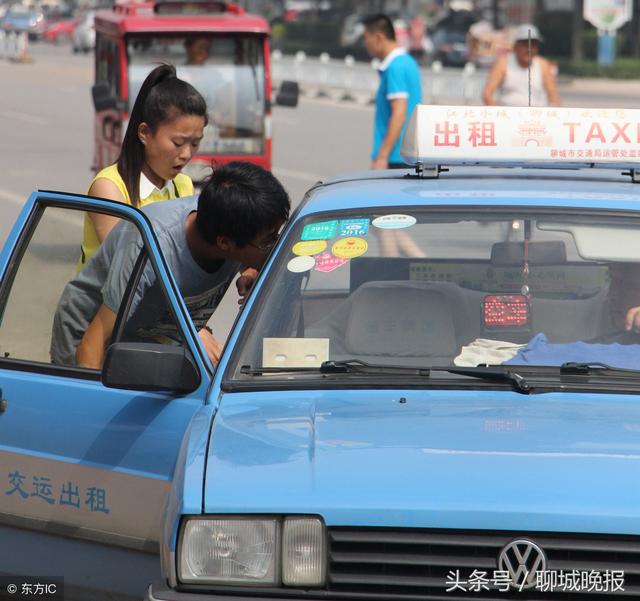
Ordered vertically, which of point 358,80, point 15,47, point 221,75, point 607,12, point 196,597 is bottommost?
point 15,47

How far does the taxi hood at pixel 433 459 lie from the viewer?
3172 mm

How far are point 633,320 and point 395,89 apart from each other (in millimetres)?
6292

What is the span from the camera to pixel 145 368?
395 centimetres

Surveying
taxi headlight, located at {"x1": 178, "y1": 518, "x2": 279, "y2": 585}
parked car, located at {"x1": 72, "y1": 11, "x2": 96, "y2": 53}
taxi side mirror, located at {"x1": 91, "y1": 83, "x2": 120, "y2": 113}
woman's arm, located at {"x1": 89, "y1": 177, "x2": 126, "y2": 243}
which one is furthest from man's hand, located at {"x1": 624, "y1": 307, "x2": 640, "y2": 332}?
parked car, located at {"x1": 72, "y1": 11, "x2": 96, "y2": 53}

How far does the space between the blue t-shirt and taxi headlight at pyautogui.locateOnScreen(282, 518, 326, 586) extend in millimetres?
7131

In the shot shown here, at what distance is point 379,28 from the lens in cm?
1046

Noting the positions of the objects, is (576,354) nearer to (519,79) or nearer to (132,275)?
(132,275)

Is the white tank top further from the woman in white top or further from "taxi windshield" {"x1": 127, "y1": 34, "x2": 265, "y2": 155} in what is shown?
"taxi windshield" {"x1": 127, "y1": 34, "x2": 265, "y2": 155}

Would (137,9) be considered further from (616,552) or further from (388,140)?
(616,552)

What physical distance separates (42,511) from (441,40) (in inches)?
2153

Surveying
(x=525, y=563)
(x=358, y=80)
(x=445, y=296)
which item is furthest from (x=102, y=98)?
(x=358, y=80)

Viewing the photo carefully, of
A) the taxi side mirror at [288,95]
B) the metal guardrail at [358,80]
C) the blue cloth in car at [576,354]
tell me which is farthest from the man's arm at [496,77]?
the metal guardrail at [358,80]

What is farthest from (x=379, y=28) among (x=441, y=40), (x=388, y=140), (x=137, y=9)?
(x=441, y=40)

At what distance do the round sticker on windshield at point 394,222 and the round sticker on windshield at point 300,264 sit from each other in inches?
9.6
